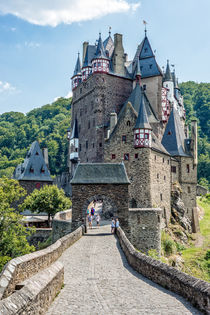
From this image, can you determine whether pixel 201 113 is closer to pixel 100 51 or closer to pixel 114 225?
pixel 100 51

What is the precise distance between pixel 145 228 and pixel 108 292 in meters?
21.0

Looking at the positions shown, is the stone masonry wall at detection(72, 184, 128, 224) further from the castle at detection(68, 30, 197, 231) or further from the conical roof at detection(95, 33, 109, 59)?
the conical roof at detection(95, 33, 109, 59)

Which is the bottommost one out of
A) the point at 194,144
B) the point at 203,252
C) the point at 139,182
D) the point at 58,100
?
the point at 203,252

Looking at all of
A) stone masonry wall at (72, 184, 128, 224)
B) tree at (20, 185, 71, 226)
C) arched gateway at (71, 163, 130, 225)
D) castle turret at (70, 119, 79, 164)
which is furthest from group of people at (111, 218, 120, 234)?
castle turret at (70, 119, 79, 164)

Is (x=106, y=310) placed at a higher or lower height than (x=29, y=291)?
lower

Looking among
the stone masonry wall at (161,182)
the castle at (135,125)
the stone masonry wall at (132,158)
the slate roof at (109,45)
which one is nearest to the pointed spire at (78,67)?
the castle at (135,125)

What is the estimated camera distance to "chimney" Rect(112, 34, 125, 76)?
5578 centimetres

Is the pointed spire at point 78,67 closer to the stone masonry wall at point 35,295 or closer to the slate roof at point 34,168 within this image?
the slate roof at point 34,168

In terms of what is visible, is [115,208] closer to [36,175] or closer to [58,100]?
[36,175]

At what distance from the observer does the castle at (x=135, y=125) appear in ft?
129

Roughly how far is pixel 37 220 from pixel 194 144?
21.5 metres

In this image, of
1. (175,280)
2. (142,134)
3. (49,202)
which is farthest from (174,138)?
(175,280)

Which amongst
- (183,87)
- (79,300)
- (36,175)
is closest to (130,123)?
(36,175)

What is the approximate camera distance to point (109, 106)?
5366 centimetres
